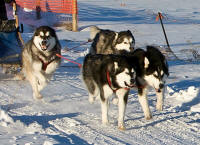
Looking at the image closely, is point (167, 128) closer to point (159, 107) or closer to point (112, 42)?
point (159, 107)

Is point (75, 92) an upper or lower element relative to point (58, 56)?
lower

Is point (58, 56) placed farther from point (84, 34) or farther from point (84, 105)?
point (84, 34)

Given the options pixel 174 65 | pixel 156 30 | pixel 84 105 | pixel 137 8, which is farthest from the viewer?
pixel 137 8

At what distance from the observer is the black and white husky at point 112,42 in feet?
20.3

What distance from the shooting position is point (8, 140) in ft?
12.0

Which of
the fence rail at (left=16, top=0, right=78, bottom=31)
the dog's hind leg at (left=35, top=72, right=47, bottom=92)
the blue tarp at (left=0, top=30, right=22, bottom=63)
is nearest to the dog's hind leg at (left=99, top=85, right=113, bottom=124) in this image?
the dog's hind leg at (left=35, top=72, right=47, bottom=92)

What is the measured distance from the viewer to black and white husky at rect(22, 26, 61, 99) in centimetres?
548

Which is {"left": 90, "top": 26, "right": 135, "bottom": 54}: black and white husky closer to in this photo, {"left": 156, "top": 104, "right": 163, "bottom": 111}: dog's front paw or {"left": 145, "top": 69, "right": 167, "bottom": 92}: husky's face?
{"left": 156, "top": 104, "right": 163, "bottom": 111}: dog's front paw

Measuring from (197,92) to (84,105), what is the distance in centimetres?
189

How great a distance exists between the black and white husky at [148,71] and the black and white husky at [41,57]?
4.49 feet

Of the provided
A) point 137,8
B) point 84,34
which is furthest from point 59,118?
point 137,8

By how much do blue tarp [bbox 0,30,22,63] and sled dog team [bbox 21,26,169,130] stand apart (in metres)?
0.56

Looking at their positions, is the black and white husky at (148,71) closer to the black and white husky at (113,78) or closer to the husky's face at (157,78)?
the husky's face at (157,78)

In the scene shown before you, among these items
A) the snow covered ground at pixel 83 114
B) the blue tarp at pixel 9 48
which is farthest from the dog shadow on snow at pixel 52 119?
the blue tarp at pixel 9 48
